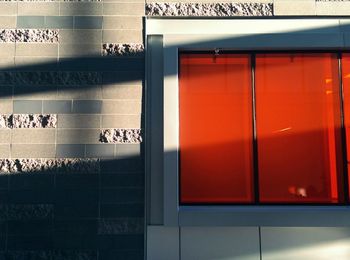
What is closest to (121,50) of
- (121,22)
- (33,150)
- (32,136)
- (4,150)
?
(121,22)

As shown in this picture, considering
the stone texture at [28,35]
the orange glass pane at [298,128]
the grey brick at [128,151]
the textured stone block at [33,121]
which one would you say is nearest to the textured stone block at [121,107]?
the grey brick at [128,151]

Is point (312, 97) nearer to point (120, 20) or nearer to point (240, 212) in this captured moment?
point (240, 212)

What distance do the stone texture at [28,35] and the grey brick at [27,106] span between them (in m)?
0.81

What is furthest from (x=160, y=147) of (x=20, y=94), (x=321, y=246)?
(x=321, y=246)

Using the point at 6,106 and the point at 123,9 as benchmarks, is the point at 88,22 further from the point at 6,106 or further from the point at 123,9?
the point at 6,106

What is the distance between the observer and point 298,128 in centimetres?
553

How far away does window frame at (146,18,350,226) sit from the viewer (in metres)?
5.23

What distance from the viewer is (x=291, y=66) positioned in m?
5.62

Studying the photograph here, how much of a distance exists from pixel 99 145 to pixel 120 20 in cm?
165

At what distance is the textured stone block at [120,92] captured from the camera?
5.43 metres

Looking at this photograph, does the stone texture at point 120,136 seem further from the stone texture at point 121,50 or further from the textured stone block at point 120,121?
the stone texture at point 121,50

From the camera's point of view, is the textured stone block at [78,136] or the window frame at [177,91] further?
the textured stone block at [78,136]

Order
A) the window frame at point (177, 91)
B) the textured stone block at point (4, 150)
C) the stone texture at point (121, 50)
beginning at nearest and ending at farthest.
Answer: the window frame at point (177, 91)
the textured stone block at point (4, 150)
the stone texture at point (121, 50)

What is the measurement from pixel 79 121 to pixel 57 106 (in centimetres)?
34
